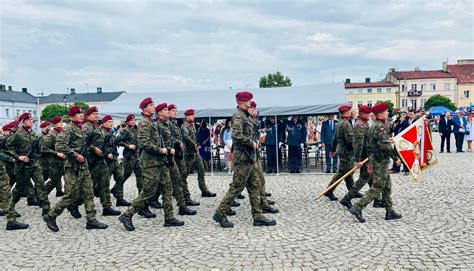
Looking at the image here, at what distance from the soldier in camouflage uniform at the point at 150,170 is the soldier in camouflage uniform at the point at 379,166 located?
9.98ft

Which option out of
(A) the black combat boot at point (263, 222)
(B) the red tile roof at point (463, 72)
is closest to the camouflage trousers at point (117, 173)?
(A) the black combat boot at point (263, 222)

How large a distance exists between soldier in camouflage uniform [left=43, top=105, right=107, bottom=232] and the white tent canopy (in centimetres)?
601

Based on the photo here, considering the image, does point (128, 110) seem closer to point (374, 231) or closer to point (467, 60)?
point (374, 231)

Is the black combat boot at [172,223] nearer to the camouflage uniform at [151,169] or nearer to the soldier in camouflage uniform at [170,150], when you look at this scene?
the camouflage uniform at [151,169]

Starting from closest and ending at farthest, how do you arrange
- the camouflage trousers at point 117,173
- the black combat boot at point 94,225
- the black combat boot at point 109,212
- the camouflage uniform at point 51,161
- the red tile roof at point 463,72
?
the black combat boot at point 94,225
the black combat boot at point 109,212
the camouflage uniform at point 51,161
the camouflage trousers at point 117,173
the red tile roof at point 463,72

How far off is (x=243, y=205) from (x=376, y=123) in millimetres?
3096

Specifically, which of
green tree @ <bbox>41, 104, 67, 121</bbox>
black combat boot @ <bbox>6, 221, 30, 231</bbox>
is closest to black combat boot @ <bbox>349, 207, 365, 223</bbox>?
black combat boot @ <bbox>6, 221, 30, 231</bbox>

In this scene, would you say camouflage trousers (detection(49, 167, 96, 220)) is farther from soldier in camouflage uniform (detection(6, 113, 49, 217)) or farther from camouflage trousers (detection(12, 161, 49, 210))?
camouflage trousers (detection(12, 161, 49, 210))

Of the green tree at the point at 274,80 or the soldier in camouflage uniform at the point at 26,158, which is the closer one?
the soldier in camouflage uniform at the point at 26,158

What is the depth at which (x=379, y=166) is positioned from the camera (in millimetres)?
6355

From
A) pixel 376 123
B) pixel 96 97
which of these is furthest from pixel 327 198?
pixel 96 97

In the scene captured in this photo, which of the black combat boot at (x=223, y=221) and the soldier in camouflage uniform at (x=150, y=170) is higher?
the soldier in camouflage uniform at (x=150, y=170)

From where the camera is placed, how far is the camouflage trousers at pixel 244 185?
6.19 meters

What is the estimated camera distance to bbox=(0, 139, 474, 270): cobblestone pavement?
4648 mm
